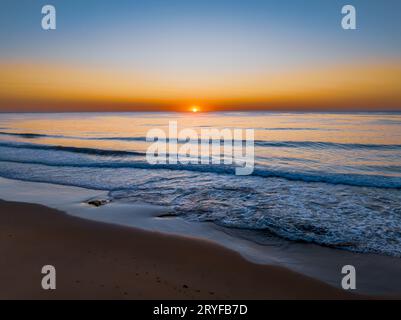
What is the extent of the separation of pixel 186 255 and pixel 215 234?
4.02 ft

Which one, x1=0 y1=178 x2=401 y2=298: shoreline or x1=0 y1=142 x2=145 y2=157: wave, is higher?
x1=0 y1=142 x2=145 y2=157: wave

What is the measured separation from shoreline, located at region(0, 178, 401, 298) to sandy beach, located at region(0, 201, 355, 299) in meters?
0.25

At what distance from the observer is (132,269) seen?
15.4 feet

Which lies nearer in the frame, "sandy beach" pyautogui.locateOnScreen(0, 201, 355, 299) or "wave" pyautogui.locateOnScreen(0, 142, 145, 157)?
"sandy beach" pyautogui.locateOnScreen(0, 201, 355, 299)

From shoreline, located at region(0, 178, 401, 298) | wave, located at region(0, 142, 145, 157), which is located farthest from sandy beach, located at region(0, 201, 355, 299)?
wave, located at region(0, 142, 145, 157)

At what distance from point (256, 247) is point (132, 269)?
7.60 feet

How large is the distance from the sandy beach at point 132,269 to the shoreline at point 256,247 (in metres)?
0.25

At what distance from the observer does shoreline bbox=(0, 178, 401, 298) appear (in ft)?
15.2

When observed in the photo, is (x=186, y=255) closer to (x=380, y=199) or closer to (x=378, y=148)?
(x=380, y=199)

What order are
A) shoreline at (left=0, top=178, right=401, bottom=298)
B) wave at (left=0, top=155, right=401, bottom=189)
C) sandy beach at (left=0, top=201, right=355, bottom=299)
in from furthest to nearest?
wave at (left=0, top=155, right=401, bottom=189)
shoreline at (left=0, top=178, right=401, bottom=298)
sandy beach at (left=0, top=201, right=355, bottom=299)

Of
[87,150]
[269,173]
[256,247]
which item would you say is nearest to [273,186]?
[269,173]

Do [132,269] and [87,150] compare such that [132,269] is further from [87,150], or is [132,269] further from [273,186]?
[87,150]

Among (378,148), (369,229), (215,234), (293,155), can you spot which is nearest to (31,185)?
(215,234)

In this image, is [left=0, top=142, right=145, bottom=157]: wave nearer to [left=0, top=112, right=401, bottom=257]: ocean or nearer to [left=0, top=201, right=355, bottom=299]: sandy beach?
[left=0, top=112, right=401, bottom=257]: ocean
